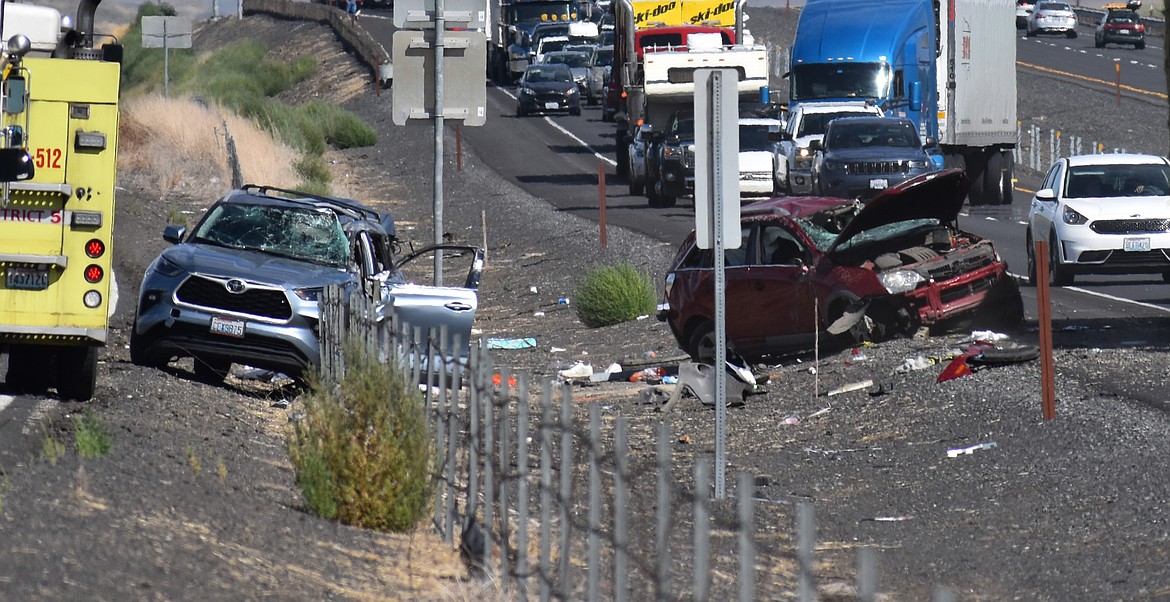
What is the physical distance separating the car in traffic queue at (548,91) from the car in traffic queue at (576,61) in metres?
2.82

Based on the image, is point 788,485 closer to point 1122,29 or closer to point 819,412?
point 819,412

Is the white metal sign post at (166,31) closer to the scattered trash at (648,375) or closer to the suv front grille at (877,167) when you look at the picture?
the suv front grille at (877,167)

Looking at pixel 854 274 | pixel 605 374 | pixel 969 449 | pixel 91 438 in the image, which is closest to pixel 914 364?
pixel 854 274

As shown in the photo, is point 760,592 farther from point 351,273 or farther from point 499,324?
point 499,324

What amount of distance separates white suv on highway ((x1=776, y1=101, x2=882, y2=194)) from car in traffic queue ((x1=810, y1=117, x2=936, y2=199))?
2.75ft

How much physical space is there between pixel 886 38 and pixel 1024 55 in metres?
45.4

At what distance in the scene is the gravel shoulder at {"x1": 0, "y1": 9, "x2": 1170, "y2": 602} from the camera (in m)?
7.72

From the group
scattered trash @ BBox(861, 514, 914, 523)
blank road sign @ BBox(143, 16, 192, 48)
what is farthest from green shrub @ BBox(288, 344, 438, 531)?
blank road sign @ BBox(143, 16, 192, 48)

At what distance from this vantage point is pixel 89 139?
38.7ft

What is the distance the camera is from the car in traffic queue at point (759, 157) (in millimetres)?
32594

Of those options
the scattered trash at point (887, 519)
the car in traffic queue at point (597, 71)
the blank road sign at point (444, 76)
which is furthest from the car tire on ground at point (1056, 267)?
the car in traffic queue at point (597, 71)

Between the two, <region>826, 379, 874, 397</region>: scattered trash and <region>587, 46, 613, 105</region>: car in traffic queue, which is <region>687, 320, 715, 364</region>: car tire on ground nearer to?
<region>826, 379, 874, 397</region>: scattered trash

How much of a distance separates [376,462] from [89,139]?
12.9 ft

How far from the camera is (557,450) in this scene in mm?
11141
